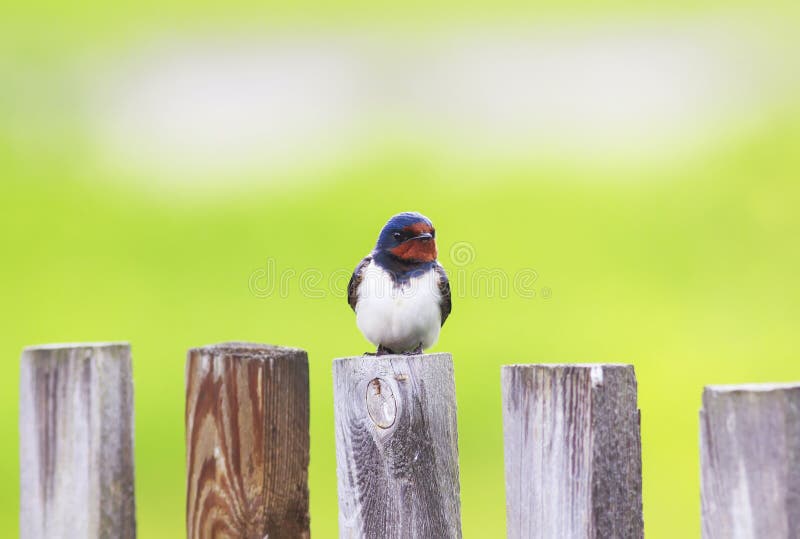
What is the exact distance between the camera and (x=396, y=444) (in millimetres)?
2371

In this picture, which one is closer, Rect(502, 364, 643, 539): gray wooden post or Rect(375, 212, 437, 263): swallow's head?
Rect(502, 364, 643, 539): gray wooden post

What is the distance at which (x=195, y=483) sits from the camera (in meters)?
2.49

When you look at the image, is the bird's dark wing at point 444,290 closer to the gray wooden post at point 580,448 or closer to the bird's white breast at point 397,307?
the bird's white breast at point 397,307

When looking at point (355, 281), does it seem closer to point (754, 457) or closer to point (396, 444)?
point (396, 444)

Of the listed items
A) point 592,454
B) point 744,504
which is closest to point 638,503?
point 592,454

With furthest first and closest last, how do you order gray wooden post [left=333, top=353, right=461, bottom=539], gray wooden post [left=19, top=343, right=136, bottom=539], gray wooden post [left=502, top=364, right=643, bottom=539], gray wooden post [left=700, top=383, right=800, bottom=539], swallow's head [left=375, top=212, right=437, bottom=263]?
swallow's head [left=375, top=212, right=437, bottom=263]
gray wooden post [left=19, top=343, right=136, bottom=539]
gray wooden post [left=333, top=353, right=461, bottom=539]
gray wooden post [left=502, top=364, right=643, bottom=539]
gray wooden post [left=700, top=383, right=800, bottom=539]

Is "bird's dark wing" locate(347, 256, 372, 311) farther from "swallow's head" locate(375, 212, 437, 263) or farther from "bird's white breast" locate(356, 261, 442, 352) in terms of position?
"swallow's head" locate(375, 212, 437, 263)

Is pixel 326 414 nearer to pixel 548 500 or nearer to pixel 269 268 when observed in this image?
pixel 269 268

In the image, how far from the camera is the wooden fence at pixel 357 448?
6.93 feet

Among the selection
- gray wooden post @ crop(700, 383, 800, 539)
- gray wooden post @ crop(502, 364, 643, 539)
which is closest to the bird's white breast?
gray wooden post @ crop(502, 364, 643, 539)

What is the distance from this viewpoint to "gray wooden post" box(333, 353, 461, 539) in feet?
7.80

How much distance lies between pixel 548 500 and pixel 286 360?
2.42ft

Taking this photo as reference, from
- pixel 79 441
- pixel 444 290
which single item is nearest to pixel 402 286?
pixel 444 290

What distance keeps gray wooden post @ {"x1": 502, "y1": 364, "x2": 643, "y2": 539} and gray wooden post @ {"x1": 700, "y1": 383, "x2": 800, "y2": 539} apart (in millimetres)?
235
